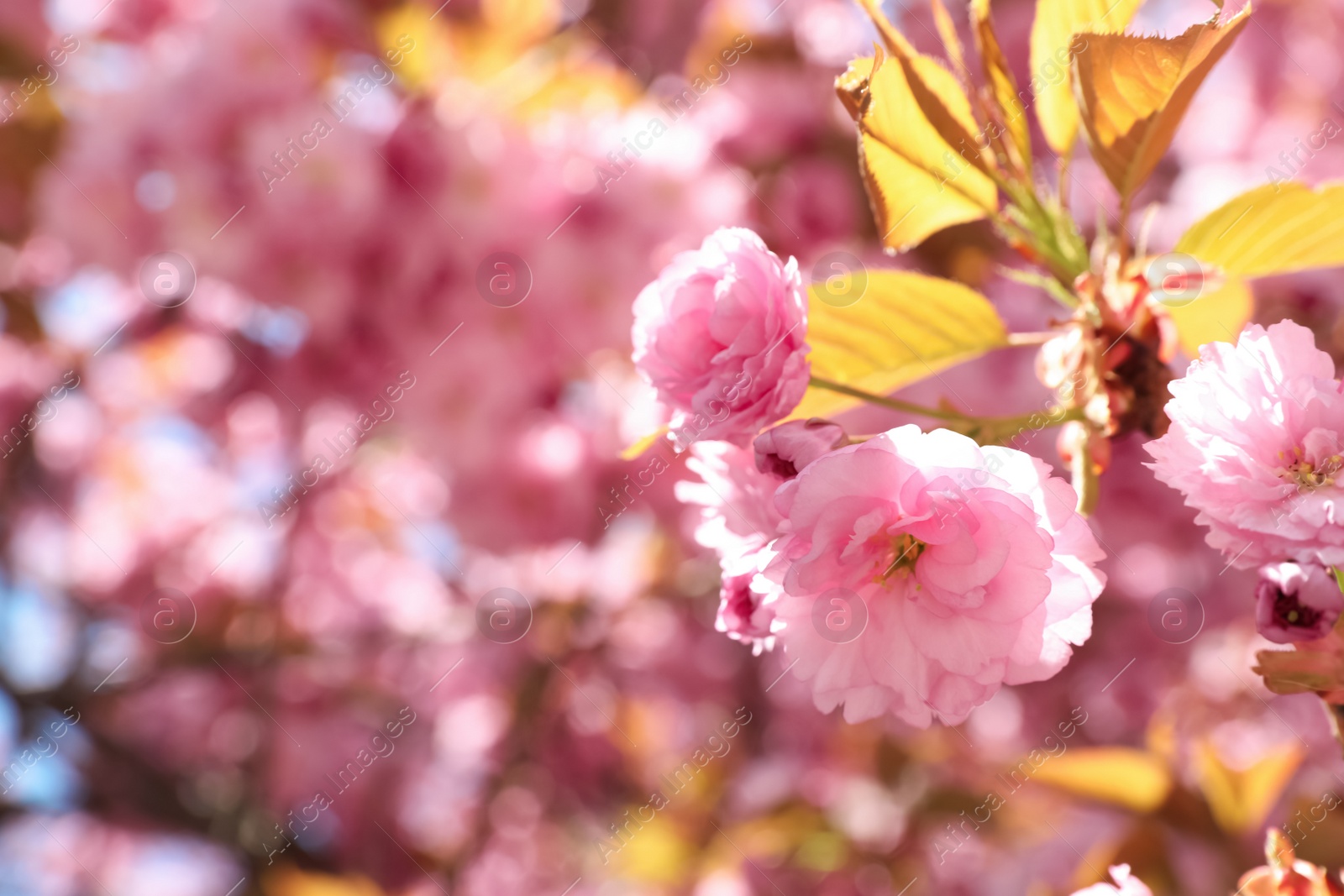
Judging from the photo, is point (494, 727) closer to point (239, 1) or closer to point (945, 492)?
point (239, 1)

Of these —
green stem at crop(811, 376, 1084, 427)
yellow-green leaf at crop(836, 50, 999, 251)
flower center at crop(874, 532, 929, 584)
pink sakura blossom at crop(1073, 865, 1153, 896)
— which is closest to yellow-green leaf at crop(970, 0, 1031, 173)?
yellow-green leaf at crop(836, 50, 999, 251)

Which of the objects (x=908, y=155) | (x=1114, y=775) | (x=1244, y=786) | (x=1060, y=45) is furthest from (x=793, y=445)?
(x=1244, y=786)

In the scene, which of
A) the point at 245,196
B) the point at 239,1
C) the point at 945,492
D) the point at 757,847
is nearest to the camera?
the point at 945,492

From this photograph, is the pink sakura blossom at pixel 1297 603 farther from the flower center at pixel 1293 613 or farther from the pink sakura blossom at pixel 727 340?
the pink sakura blossom at pixel 727 340

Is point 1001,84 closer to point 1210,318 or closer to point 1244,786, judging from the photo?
point 1210,318

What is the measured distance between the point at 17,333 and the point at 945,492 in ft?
6.91

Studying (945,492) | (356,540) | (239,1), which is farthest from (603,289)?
(356,540)

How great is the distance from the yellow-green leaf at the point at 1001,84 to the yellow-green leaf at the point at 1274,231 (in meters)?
0.12

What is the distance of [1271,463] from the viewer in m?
0.38

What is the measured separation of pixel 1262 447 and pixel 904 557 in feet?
0.50

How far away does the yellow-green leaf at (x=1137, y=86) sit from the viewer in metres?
0.45

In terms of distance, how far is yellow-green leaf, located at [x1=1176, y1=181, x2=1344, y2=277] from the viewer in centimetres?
53

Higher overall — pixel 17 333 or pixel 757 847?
pixel 17 333

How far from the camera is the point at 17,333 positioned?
1.91 meters
